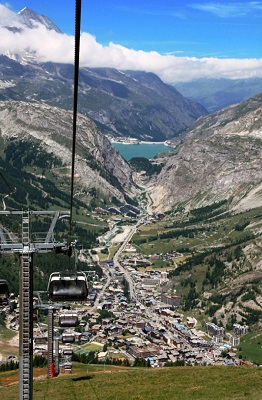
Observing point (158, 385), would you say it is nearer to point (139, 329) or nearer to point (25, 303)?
point (25, 303)

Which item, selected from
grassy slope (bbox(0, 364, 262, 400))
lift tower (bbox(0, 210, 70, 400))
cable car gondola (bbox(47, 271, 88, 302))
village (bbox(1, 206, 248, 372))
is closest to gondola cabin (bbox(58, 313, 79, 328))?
grassy slope (bbox(0, 364, 262, 400))

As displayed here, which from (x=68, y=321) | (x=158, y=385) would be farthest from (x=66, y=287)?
(x=158, y=385)

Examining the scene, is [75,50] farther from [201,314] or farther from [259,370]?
[201,314]

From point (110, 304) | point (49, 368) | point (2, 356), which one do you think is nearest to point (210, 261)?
point (110, 304)

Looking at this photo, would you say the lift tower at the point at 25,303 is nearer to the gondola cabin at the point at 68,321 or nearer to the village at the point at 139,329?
the gondola cabin at the point at 68,321

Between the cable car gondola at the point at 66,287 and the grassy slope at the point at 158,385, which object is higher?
the cable car gondola at the point at 66,287

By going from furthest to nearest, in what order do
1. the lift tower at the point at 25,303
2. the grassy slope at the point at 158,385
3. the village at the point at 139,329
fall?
the village at the point at 139,329
the grassy slope at the point at 158,385
the lift tower at the point at 25,303

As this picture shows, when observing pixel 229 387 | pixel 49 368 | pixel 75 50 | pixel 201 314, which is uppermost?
pixel 75 50

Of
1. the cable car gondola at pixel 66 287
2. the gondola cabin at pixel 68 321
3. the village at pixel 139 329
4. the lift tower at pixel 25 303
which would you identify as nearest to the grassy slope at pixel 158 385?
the gondola cabin at pixel 68 321

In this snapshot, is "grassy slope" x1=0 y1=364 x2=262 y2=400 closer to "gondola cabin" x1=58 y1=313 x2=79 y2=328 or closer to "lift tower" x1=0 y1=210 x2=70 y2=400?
"gondola cabin" x1=58 y1=313 x2=79 y2=328
